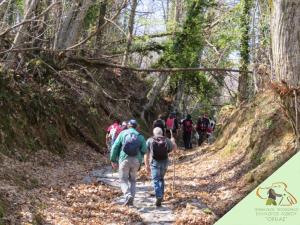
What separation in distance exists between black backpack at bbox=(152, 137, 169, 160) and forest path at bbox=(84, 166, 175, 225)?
3.59 ft

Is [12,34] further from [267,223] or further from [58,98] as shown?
[267,223]

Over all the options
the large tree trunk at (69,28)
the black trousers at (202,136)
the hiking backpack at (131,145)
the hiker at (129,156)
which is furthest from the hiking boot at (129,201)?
the black trousers at (202,136)

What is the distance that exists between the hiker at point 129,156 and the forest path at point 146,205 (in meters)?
0.38

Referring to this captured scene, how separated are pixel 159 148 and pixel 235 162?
4.10m

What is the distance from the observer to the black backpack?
10.6 meters

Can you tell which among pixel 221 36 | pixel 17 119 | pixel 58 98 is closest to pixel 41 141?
pixel 17 119

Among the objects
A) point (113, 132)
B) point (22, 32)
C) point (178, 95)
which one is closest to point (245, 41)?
point (113, 132)

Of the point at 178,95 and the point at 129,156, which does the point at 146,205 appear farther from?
the point at 178,95

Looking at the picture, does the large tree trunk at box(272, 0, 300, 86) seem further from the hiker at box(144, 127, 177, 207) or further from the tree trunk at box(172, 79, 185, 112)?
the tree trunk at box(172, 79, 185, 112)

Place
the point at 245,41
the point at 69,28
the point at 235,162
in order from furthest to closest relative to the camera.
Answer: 1. the point at 245,41
2. the point at 69,28
3. the point at 235,162

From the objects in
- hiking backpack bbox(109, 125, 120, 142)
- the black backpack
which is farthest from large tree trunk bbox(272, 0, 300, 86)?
hiking backpack bbox(109, 125, 120, 142)

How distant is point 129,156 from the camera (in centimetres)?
1056

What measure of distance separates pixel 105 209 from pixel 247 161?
4.92 metres

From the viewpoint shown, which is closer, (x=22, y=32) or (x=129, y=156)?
(x=129, y=156)
